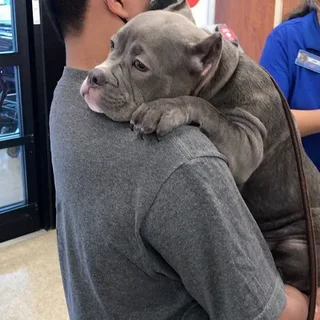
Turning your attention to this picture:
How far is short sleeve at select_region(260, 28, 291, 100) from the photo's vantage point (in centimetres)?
163

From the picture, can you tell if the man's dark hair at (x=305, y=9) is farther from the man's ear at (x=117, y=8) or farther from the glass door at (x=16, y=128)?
the glass door at (x=16, y=128)

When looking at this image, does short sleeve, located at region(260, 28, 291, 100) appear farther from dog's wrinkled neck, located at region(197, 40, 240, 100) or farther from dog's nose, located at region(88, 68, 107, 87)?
dog's nose, located at region(88, 68, 107, 87)

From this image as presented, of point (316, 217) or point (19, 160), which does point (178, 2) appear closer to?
point (316, 217)

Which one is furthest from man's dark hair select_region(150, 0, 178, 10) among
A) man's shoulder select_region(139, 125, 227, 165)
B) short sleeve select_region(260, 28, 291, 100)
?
short sleeve select_region(260, 28, 291, 100)

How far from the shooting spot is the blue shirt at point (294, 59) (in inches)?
64.2

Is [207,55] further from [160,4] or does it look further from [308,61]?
[308,61]

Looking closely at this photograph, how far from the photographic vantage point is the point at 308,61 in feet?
5.34

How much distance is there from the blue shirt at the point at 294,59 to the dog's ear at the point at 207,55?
2.19ft

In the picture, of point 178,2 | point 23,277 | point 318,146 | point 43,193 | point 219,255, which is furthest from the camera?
point 43,193

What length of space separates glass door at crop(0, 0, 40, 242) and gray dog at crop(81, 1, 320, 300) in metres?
1.96

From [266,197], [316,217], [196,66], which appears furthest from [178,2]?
[316,217]

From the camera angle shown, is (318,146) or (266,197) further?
(318,146)

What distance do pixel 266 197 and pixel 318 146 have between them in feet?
2.00

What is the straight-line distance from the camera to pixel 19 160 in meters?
3.33
